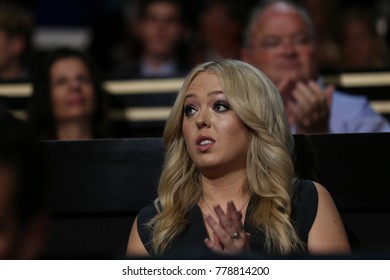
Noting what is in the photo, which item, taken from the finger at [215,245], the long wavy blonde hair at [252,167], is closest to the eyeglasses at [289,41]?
the long wavy blonde hair at [252,167]

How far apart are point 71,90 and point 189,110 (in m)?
1.60

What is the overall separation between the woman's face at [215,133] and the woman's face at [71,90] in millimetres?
1573

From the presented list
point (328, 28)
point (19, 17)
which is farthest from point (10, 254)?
point (328, 28)

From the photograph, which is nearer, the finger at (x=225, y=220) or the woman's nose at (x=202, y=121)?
the finger at (x=225, y=220)

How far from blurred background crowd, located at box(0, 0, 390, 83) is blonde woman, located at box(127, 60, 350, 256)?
1.91 m

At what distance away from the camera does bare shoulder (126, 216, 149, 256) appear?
2.95m

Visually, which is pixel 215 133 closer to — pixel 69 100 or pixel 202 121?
pixel 202 121

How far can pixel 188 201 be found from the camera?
3.03m

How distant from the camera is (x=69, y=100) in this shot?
4551 mm

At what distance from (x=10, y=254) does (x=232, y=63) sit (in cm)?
169

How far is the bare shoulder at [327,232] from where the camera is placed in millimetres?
2871

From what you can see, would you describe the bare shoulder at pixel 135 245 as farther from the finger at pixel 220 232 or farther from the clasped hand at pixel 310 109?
the clasped hand at pixel 310 109

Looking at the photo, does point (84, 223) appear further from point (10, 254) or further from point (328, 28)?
point (328, 28)
